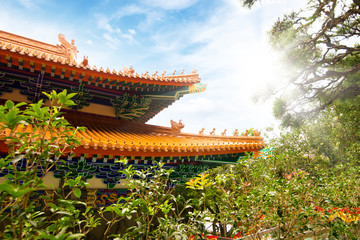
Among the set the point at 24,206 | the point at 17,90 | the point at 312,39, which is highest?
the point at 312,39

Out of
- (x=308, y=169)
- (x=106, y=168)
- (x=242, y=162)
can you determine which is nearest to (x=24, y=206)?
(x=106, y=168)

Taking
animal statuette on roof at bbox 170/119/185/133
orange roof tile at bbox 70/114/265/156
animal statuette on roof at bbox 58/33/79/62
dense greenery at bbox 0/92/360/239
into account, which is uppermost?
animal statuette on roof at bbox 58/33/79/62

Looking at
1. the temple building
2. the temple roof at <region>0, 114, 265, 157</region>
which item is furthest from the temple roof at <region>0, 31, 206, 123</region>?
the temple roof at <region>0, 114, 265, 157</region>

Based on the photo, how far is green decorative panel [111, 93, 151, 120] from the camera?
5.12 meters

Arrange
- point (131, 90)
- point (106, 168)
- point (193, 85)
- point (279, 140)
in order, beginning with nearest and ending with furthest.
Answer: point (106, 168)
point (131, 90)
point (193, 85)
point (279, 140)

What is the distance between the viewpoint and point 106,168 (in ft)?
12.9

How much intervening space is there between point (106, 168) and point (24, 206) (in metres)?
2.67

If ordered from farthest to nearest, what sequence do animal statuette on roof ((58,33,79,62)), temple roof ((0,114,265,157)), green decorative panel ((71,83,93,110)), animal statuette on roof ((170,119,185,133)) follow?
→ animal statuette on roof ((58,33,79,62))
animal statuette on roof ((170,119,185,133))
green decorative panel ((71,83,93,110))
temple roof ((0,114,265,157))

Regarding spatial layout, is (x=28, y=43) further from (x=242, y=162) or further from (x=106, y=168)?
(x=242, y=162)

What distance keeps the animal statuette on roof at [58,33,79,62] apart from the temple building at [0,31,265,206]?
487mm

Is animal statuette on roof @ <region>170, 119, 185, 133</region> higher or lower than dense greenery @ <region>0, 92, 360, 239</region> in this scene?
higher

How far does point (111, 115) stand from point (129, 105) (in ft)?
1.71

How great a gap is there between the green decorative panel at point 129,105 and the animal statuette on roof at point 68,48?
248 cm

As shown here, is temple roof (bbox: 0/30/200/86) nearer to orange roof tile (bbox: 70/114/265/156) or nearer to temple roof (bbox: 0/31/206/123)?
temple roof (bbox: 0/31/206/123)
